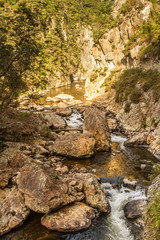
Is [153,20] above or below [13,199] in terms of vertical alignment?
above

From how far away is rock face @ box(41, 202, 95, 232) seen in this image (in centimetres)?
540

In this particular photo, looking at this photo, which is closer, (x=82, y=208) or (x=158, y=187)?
(x=158, y=187)

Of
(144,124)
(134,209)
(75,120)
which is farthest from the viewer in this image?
(75,120)

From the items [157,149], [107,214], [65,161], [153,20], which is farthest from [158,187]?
[153,20]

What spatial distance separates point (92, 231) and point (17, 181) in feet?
10.6

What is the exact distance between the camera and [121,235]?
5438mm

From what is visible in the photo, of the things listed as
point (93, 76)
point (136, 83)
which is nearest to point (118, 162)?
point (136, 83)

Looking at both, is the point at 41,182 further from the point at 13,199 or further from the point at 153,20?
the point at 153,20

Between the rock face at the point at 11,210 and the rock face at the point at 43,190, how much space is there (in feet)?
0.74

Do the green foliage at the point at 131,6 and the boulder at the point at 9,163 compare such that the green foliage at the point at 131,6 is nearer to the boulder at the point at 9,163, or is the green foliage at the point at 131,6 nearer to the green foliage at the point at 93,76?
the green foliage at the point at 93,76

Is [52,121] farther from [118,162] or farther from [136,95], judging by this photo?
[136,95]

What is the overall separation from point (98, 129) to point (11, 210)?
7.75 m

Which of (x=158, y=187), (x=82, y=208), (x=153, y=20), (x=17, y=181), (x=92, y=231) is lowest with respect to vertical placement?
(x=92, y=231)

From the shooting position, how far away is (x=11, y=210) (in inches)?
225
